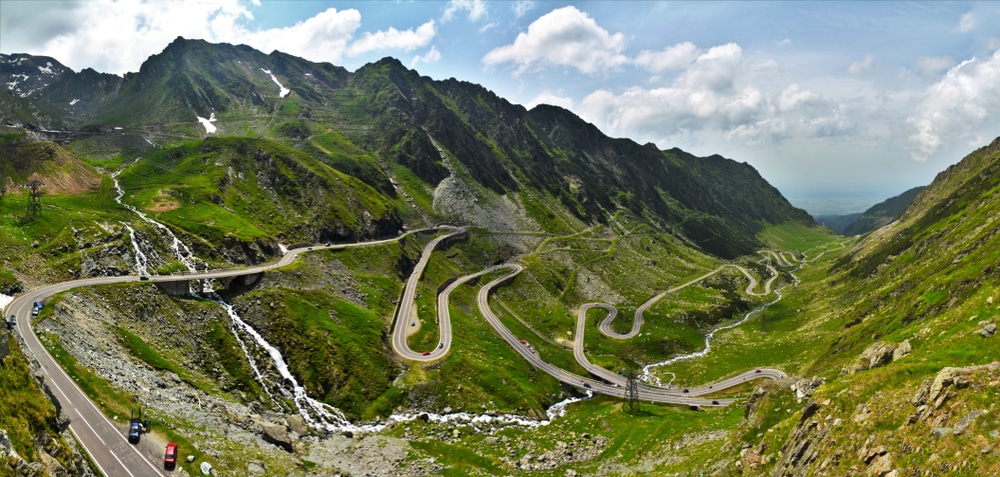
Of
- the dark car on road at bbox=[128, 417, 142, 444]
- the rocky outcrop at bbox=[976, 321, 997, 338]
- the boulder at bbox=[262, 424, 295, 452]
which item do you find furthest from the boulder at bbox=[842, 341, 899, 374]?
the dark car on road at bbox=[128, 417, 142, 444]

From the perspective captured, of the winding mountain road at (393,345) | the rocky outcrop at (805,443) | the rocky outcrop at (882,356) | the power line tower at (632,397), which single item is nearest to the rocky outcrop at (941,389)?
the rocky outcrop at (805,443)

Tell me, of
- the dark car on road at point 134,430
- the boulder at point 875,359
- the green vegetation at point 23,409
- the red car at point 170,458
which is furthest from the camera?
the boulder at point 875,359

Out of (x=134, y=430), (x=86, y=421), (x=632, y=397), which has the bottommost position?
(x=632, y=397)

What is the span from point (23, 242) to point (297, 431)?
6313 cm

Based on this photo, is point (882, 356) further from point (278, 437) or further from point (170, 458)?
point (278, 437)

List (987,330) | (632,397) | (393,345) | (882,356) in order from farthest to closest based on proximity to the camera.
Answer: (393,345) → (632,397) → (882,356) → (987,330)

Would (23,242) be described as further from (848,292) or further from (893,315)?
(848,292)

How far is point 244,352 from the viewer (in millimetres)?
85875

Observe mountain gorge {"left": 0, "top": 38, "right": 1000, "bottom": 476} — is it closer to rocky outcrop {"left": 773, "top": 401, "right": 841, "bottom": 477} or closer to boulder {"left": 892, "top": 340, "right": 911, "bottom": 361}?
rocky outcrop {"left": 773, "top": 401, "right": 841, "bottom": 477}

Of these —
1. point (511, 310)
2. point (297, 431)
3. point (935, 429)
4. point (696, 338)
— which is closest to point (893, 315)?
point (696, 338)

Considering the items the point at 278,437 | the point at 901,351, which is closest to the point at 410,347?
the point at 278,437

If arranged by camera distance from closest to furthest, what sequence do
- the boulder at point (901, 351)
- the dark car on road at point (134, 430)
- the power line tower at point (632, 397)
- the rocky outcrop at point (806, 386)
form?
the boulder at point (901, 351) → the dark car on road at point (134, 430) → the rocky outcrop at point (806, 386) → the power line tower at point (632, 397)

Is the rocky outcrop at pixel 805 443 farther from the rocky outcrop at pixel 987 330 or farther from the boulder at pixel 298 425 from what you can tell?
the boulder at pixel 298 425

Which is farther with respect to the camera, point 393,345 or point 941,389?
point 393,345
